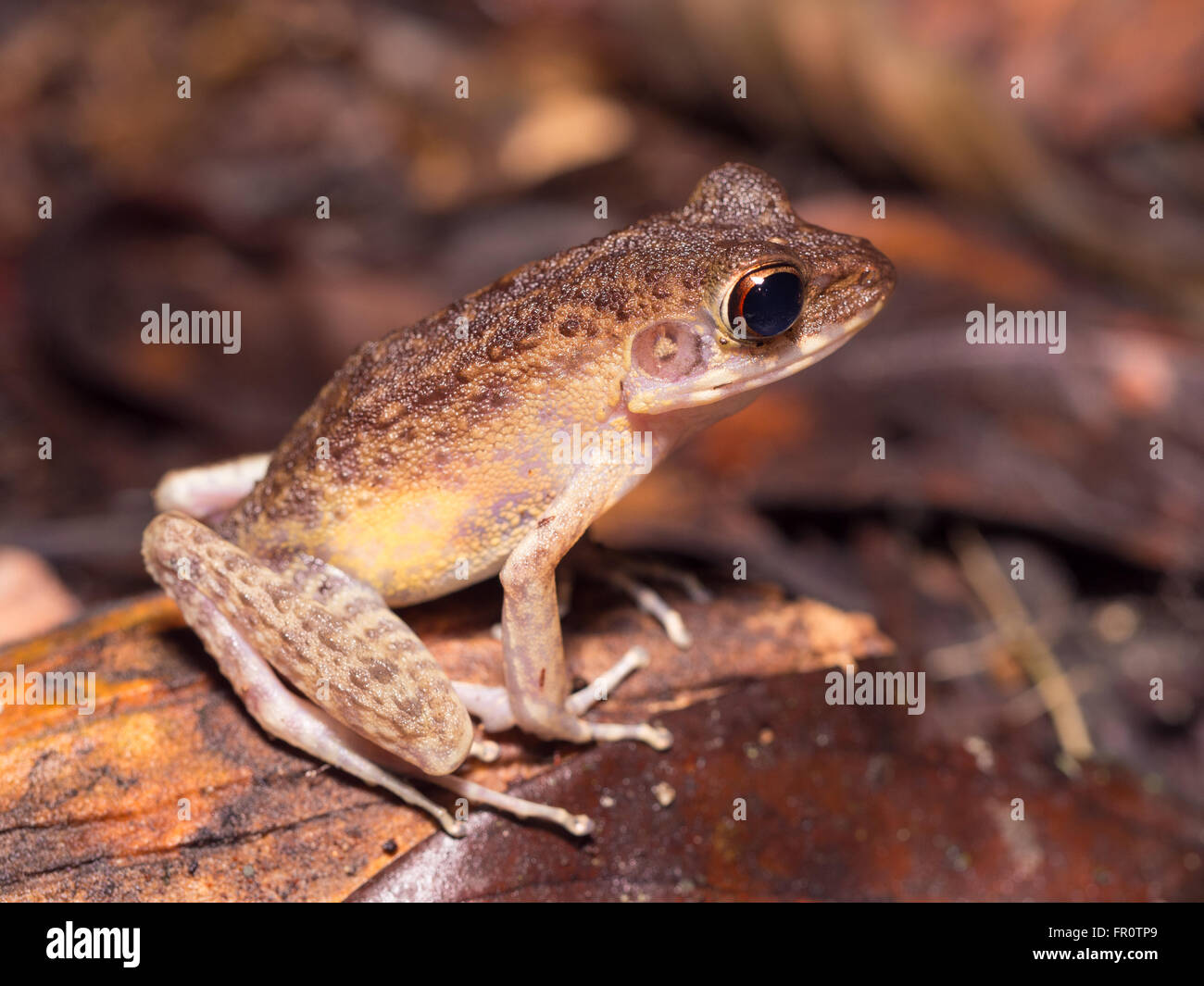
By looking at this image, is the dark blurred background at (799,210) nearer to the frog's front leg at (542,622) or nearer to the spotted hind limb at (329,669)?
the frog's front leg at (542,622)

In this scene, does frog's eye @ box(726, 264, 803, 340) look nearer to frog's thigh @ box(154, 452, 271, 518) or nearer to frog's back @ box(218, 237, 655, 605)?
frog's back @ box(218, 237, 655, 605)

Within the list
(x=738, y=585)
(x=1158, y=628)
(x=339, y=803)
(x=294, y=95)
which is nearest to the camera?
(x=339, y=803)

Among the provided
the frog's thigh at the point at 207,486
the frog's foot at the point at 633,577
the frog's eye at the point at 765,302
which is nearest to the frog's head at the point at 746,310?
the frog's eye at the point at 765,302

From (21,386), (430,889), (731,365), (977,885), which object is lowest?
(977,885)

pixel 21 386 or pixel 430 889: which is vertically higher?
pixel 21 386

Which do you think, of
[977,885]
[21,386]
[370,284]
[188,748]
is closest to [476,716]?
[188,748]

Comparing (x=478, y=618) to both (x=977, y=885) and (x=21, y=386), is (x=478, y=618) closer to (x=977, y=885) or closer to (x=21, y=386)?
(x=977, y=885)

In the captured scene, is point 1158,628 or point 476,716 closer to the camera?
point 476,716
